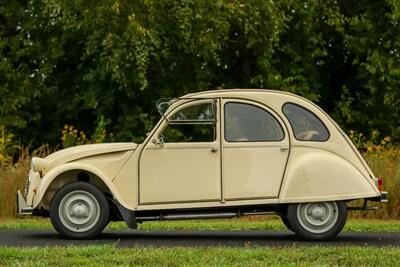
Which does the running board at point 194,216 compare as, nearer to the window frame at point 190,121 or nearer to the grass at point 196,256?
the window frame at point 190,121

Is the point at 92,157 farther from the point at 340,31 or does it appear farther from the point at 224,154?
the point at 340,31

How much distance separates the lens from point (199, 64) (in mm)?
23719

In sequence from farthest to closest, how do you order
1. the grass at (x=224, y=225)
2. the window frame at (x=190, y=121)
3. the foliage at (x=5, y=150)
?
the foliage at (x=5, y=150) → the grass at (x=224, y=225) → the window frame at (x=190, y=121)

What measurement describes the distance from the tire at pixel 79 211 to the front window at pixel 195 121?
114 cm

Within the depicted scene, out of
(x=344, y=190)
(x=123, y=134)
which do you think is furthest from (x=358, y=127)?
(x=344, y=190)

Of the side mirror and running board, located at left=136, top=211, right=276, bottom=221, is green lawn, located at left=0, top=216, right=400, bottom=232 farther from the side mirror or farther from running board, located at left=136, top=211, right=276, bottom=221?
the side mirror

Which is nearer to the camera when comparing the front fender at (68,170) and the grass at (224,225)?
the front fender at (68,170)

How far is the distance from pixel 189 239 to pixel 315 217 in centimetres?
162

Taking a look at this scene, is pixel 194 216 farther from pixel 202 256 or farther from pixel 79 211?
pixel 202 256

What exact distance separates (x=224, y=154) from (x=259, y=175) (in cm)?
50

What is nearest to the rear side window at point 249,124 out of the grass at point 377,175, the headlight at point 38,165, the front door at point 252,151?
the front door at point 252,151

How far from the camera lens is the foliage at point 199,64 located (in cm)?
2191

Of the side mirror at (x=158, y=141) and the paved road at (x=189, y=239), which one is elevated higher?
the side mirror at (x=158, y=141)

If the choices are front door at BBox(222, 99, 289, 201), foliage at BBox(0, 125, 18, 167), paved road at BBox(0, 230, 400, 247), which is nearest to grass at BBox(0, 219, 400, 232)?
paved road at BBox(0, 230, 400, 247)
